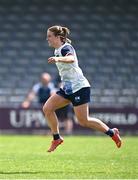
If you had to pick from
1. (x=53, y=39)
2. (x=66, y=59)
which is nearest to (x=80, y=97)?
(x=66, y=59)

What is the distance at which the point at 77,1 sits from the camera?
97.3ft

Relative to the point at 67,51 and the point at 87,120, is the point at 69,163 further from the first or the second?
the point at 67,51

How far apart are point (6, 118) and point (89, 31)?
24.2 ft

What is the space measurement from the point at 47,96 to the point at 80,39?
7573 millimetres

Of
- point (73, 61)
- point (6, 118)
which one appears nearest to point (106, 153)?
point (73, 61)

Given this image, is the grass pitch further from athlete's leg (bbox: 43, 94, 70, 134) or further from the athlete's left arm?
the athlete's left arm

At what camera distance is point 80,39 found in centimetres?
2902

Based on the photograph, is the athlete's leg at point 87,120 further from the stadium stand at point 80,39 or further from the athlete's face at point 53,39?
the stadium stand at point 80,39

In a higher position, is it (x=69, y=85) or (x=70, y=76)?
(x=70, y=76)

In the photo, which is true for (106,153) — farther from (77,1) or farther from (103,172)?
(77,1)

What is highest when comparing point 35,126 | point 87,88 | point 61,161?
point 87,88

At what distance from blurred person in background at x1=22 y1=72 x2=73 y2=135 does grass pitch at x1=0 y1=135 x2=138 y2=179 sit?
584 centimetres

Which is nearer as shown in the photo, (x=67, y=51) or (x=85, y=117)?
(x=67, y=51)

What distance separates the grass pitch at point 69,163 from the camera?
1004cm
